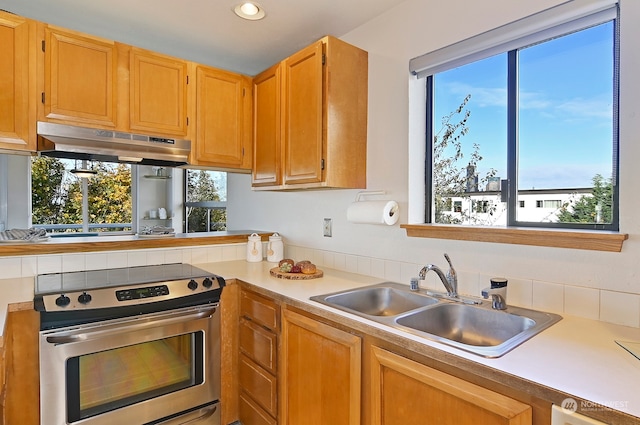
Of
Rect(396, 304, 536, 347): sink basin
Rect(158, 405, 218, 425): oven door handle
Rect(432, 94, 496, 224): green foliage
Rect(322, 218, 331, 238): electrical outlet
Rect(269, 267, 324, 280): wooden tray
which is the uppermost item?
Rect(432, 94, 496, 224): green foliage

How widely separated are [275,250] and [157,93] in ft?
4.23

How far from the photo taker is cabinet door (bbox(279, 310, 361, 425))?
1.37 meters

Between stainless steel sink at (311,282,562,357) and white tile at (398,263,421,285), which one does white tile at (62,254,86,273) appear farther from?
white tile at (398,263,421,285)

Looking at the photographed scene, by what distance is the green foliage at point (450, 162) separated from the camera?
6.06 ft

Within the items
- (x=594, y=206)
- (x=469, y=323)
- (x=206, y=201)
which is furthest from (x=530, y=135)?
(x=206, y=201)

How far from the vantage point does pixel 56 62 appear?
196 cm

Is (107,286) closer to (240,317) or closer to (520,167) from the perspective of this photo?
(240,317)

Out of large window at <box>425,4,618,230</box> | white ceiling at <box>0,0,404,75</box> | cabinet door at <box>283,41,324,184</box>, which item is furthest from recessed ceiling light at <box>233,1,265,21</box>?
large window at <box>425,4,618,230</box>

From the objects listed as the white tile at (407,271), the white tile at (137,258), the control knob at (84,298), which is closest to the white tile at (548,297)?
the white tile at (407,271)

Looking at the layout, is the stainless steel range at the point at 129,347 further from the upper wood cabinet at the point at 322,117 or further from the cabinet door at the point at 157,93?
the cabinet door at the point at 157,93

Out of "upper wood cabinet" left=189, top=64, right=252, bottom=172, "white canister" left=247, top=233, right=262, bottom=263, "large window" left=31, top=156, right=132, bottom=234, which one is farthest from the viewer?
"large window" left=31, top=156, right=132, bottom=234

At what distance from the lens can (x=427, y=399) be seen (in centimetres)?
111

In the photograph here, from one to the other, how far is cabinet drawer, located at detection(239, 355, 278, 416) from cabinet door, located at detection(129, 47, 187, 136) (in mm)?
1484

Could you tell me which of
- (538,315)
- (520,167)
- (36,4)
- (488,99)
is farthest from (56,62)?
(538,315)
